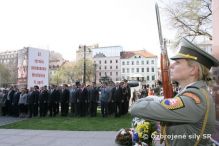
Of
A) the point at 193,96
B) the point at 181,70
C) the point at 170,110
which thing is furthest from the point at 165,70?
the point at 170,110

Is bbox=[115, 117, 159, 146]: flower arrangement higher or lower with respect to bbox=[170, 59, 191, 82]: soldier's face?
lower

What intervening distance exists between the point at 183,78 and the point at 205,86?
0.49 feet

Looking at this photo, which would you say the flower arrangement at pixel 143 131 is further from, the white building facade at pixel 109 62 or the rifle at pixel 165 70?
the white building facade at pixel 109 62

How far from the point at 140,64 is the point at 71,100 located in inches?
3782

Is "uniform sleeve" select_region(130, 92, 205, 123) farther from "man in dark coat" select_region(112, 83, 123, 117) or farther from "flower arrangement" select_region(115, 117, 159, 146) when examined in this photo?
"man in dark coat" select_region(112, 83, 123, 117)

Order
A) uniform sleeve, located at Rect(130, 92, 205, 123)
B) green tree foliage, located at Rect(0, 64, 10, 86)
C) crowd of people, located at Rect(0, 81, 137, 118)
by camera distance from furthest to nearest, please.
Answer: green tree foliage, located at Rect(0, 64, 10, 86), crowd of people, located at Rect(0, 81, 137, 118), uniform sleeve, located at Rect(130, 92, 205, 123)

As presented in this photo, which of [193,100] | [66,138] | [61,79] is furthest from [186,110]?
[61,79]

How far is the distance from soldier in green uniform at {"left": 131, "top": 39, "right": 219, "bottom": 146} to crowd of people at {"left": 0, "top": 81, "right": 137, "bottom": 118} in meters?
14.0

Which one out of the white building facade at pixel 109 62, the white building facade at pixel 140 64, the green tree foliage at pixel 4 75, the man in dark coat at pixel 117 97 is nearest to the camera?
the man in dark coat at pixel 117 97

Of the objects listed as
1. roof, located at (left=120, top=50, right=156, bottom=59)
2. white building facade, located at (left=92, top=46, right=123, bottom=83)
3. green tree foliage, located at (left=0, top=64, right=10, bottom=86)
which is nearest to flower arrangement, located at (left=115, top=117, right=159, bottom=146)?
green tree foliage, located at (left=0, top=64, right=10, bottom=86)

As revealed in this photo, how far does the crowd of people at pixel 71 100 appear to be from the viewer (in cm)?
1620

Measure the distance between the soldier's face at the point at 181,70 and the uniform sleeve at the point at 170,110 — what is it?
296 millimetres

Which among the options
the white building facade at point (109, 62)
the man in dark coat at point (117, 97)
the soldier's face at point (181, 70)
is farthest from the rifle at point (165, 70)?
the white building facade at point (109, 62)

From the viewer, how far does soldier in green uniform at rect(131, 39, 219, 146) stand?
5.79 ft
